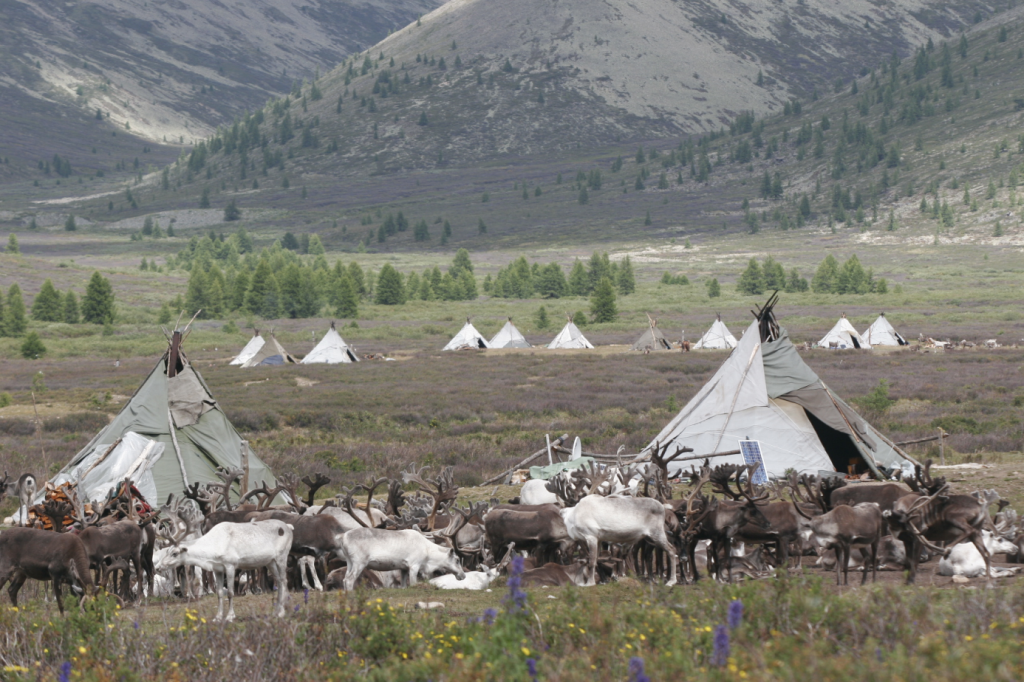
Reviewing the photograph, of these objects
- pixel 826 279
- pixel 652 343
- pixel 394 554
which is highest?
pixel 394 554

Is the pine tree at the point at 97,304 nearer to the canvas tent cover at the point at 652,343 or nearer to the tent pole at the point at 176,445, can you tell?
the canvas tent cover at the point at 652,343

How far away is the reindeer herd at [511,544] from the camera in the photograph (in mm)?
11742

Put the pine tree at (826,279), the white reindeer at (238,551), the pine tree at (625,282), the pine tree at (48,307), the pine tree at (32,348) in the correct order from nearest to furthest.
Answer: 1. the white reindeer at (238,551)
2. the pine tree at (32,348)
3. the pine tree at (48,307)
4. the pine tree at (826,279)
5. the pine tree at (625,282)

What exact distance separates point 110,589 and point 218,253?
628 ft

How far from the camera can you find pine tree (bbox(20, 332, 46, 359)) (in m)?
78.9

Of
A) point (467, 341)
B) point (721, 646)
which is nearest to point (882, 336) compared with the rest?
point (467, 341)

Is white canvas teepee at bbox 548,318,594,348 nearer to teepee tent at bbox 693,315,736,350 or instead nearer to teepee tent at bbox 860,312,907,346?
teepee tent at bbox 693,315,736,350

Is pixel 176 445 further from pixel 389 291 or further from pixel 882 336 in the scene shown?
pixel 389 291

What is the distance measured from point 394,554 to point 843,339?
207ft

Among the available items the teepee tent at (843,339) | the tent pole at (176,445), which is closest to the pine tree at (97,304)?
the teepee tent at (843,339)

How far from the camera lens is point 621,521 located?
12914 mm

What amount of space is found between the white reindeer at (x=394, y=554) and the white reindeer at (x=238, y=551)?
0.87m

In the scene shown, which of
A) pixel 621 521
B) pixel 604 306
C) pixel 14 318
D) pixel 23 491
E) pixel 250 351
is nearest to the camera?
pixel 621 521

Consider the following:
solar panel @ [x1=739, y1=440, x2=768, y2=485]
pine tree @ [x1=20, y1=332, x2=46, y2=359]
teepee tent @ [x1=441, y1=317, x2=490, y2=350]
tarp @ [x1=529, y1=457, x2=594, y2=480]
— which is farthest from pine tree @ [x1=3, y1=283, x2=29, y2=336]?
solar panel @ [x1=739, y1=440, x2=768, y2=485]
